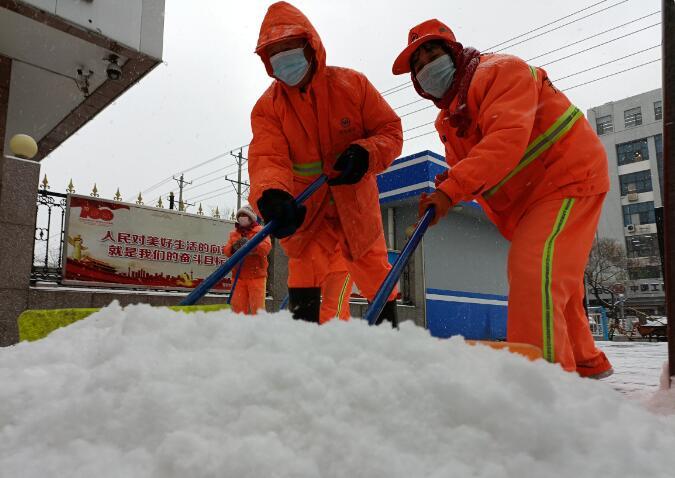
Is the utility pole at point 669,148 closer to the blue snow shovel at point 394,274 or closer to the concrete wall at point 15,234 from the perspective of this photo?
the blue snow shovel at point 394,274

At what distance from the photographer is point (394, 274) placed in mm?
1979

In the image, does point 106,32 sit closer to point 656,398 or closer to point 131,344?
point 131,344

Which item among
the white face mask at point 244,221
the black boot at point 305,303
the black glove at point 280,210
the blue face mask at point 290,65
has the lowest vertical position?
the black boot at point 305,303

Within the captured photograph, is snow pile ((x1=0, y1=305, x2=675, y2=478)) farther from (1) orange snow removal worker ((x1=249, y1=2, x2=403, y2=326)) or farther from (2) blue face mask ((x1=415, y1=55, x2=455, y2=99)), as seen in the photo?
(2) blue face mask ((x1=415, y1=55, x2=455, y2=99))

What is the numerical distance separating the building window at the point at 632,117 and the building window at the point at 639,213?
8.73m

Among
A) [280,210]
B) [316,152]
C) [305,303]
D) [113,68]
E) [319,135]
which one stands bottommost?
[305,303]

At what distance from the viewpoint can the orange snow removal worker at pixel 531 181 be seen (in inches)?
76.3

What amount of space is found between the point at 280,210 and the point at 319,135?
2.15 feet

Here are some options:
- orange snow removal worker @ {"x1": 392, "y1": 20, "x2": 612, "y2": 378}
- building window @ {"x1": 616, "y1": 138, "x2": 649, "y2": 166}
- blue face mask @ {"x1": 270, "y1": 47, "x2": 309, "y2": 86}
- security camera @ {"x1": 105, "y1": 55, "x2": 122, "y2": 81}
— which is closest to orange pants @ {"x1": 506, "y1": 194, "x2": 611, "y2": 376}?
orange snow removal worker @ {"x1": 392, "y1": 20, "x2": 612, "y2": 378}

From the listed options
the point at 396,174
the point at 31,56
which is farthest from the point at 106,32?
the point at 396,174

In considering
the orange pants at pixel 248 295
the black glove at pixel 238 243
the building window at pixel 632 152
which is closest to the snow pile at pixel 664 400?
the orange pants at pixel 248 295

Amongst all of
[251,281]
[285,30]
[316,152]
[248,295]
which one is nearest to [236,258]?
[316,152]

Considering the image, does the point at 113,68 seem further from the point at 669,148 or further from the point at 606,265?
the point at 606,265

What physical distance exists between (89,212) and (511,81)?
18.9ft
